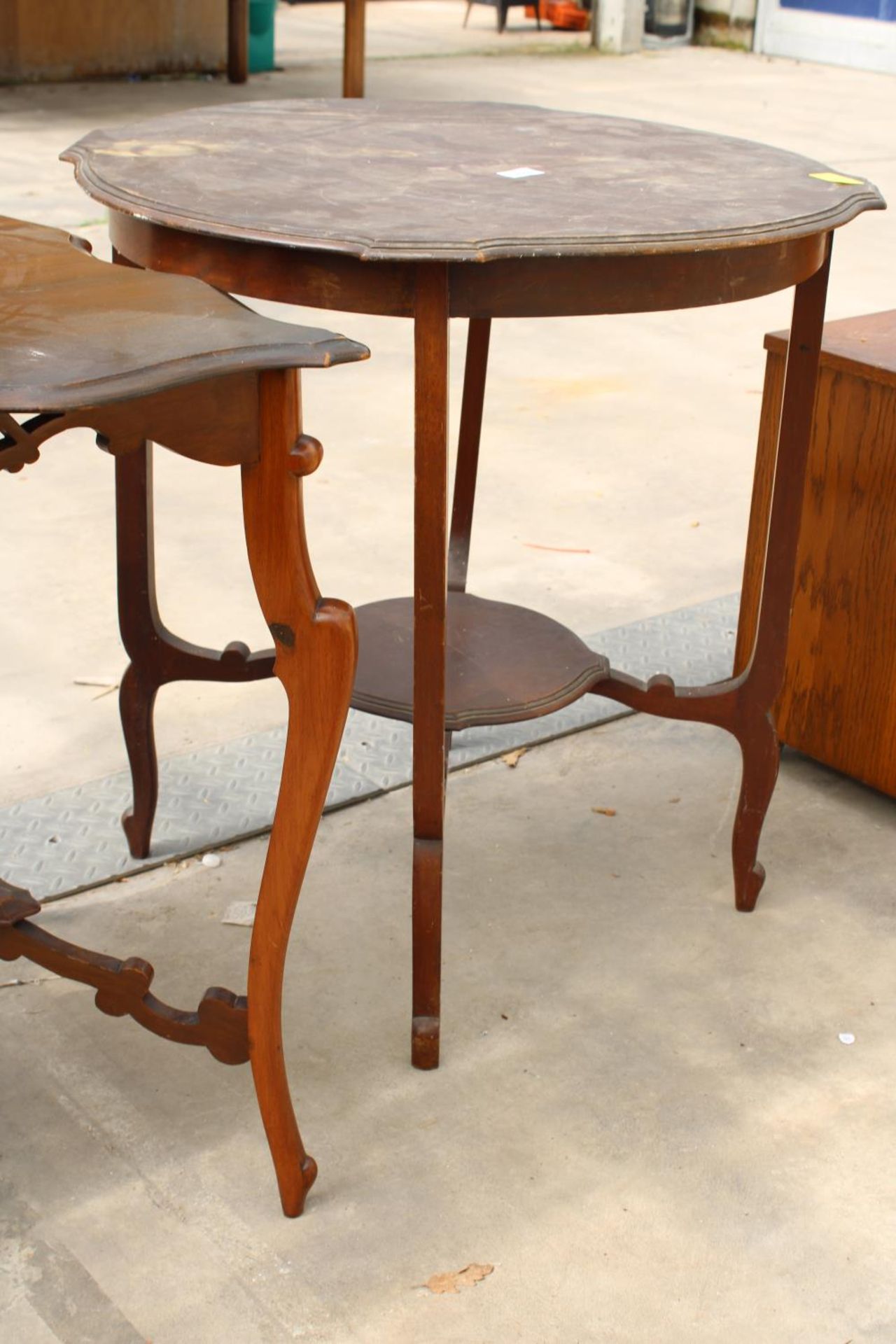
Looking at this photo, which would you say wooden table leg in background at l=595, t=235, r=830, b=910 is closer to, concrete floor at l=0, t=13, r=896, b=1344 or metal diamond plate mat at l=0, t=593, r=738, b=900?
concrete floor at l=0, t=13, r=896, b=1344

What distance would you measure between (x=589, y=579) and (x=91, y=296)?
6.19 feet

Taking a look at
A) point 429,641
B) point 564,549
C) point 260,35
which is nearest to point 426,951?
point 429,641

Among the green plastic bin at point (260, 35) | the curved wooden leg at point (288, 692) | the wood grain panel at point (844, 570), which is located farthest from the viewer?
the green plastic bin at point (260, 35)

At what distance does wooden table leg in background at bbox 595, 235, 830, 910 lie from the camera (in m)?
2.04

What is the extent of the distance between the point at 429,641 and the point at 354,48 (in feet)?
22.4

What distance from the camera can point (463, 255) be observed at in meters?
1.53

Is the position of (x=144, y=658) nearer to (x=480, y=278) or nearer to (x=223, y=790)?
(x=223, y=790)

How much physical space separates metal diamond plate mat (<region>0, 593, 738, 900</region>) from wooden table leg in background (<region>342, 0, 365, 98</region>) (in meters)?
5.78

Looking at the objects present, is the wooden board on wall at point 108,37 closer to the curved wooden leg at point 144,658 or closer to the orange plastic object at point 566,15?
the orange plastic object at point 566,15

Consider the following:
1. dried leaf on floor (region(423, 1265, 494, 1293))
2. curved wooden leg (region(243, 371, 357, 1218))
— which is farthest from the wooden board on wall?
dried leaf on floor (region(423, 1265, 494, 1293))

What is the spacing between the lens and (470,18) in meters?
12.9

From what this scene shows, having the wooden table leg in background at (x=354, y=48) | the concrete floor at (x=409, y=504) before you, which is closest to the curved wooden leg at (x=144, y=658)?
the concrete floor at (x=409, y=504)

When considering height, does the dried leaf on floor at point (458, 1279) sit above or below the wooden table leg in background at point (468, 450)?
below

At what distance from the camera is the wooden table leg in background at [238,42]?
9078 mm
